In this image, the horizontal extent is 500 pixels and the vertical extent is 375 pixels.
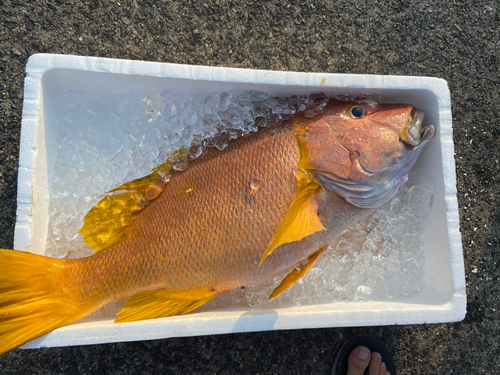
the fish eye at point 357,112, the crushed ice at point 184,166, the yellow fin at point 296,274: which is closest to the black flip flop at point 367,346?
the crushed ice at point 184,166

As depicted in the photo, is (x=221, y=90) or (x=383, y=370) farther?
(x=383, y=370)

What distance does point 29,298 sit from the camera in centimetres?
128

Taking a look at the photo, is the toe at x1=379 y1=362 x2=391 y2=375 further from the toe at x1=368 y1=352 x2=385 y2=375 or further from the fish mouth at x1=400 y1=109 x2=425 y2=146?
the fish mouth at x1=400 y1=109 x2=425 y2=146

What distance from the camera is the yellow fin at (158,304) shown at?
141cm

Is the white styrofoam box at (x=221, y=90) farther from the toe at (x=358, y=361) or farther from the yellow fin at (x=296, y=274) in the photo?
the toe at (x=358, y=361)

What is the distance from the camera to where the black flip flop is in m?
1.81

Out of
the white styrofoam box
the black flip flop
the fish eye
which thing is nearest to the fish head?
the fish eye

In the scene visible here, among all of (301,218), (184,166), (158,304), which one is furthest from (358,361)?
(184,166)

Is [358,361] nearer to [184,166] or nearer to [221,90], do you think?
[184,166]

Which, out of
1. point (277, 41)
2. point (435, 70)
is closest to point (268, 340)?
point (277, 41)

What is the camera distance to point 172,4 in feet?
5.82

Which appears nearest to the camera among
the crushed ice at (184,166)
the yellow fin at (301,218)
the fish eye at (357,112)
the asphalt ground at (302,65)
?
the yellow fin at (301,218)

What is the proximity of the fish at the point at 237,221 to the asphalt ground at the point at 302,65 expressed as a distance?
1.82 ft

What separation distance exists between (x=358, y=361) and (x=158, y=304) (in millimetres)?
1177
